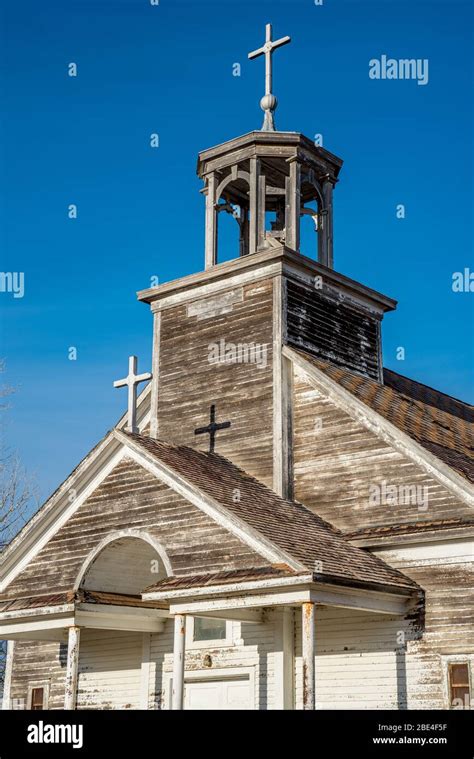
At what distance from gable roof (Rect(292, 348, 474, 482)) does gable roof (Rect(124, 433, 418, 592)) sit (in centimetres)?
218

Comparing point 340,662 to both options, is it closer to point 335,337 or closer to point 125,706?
point 125,706

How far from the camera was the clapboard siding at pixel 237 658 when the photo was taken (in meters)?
17.7

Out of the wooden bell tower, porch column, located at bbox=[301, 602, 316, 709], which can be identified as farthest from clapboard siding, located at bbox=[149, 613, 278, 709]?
the wooden bell tower

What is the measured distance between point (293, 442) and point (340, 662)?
4.20 meters

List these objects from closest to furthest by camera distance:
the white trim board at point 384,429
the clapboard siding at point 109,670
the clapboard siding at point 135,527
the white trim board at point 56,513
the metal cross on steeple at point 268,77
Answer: the clapboard siding at point 135,527
the white trim board at point 384,429
the white trim board at point 56,513
the clapboard siding at point 109,670
the metal cross on steeple at point 268,77

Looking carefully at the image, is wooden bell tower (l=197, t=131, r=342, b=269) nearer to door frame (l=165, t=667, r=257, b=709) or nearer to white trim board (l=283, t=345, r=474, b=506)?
white trim board (l=283, t=345, r=474, b=506)

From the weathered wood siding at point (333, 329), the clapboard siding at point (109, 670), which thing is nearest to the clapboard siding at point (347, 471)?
the weathered wood siding at point (333, 329)

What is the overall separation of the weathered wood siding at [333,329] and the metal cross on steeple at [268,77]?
14.2 ft

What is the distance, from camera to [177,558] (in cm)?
1683

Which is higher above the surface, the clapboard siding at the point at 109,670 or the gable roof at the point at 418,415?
the gable roof at the point at 418,415

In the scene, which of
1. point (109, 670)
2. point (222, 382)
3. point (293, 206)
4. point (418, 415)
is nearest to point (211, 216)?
point (293, 206)

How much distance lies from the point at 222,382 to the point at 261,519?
15.5 feet

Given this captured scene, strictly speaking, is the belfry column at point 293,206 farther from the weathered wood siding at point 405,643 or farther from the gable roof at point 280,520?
the weathered wood siding at point 405,643
